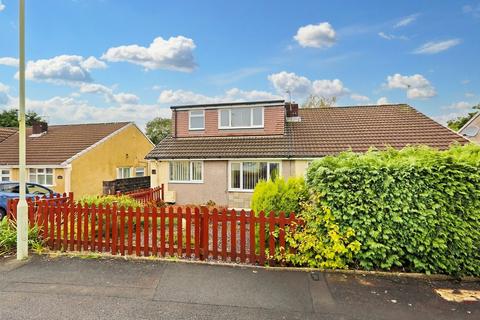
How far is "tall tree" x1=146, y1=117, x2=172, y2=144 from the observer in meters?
48.5

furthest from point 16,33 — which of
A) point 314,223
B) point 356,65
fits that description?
point 356,65

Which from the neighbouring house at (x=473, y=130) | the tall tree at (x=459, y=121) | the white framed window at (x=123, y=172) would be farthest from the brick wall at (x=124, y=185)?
the tall tree at (x=459, y=121)

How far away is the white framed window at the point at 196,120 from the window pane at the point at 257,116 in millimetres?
3229

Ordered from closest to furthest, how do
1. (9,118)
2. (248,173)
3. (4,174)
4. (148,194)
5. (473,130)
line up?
(148,194)
(248,173)
(4,174)
(473,130)
(9,118)

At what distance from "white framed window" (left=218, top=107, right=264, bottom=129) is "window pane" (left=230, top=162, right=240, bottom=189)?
9.44 feet

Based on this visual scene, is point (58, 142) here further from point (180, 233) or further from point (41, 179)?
point (180, 233)

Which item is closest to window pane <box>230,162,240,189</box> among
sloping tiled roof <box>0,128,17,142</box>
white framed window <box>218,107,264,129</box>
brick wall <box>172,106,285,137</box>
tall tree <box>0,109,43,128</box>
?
brick wall <box>172,106,285,137</box>

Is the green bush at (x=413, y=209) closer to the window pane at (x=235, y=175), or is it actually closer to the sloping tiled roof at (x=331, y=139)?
the sloping tiled roof at (x=331, y=139)

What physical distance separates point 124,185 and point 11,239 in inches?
379

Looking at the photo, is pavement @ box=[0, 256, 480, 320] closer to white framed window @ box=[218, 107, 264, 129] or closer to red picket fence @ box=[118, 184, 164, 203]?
red picket fence @ box=[118, 184, 164, 203]

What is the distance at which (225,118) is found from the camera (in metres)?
16.7

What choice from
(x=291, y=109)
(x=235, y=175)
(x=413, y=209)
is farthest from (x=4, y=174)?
(x=413, y=209)

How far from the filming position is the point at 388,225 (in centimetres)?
496

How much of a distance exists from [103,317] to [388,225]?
188 inches
